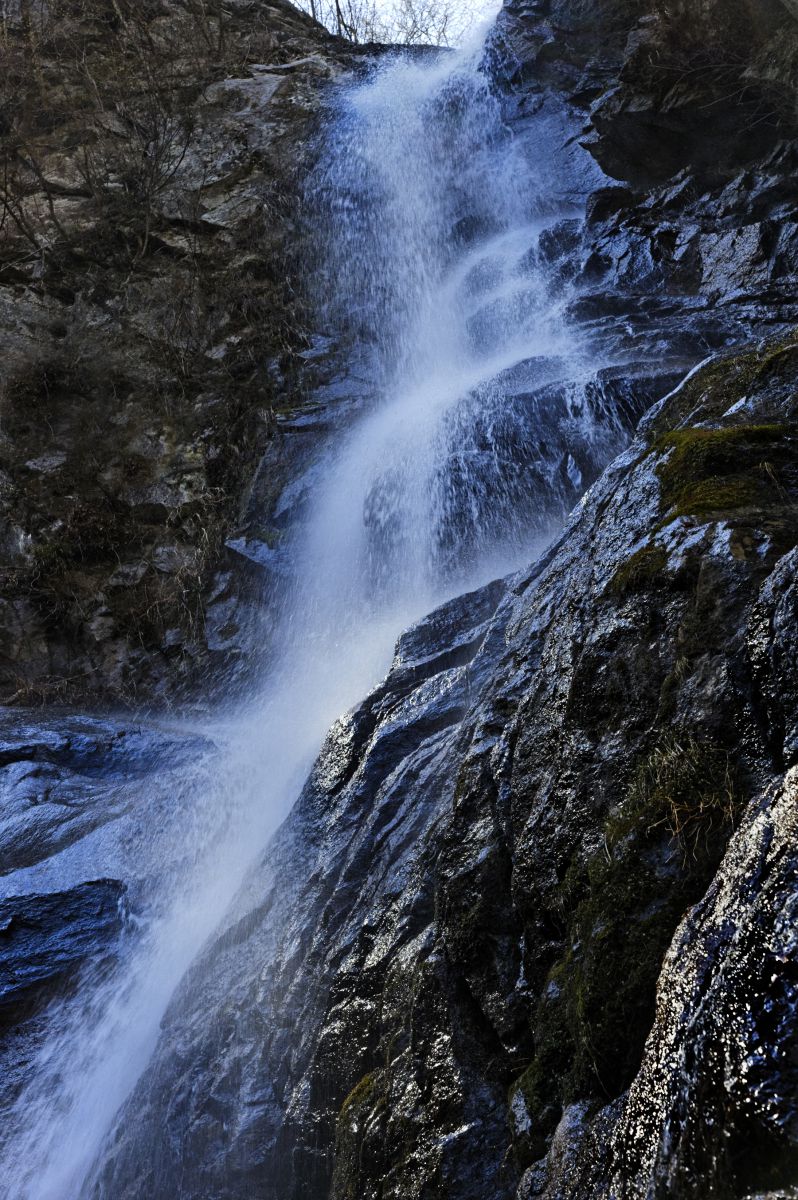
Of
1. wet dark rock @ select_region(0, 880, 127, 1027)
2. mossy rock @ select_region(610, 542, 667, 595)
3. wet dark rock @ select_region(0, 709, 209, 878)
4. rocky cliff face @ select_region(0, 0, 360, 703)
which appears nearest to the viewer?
mossy rock @ select_region(610, 542, 667, 595)

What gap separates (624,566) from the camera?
3350 mm

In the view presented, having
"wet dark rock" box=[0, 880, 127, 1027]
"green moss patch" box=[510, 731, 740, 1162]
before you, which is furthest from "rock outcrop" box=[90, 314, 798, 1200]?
"wet dark rock" box=[0, 880, 127, 1027]

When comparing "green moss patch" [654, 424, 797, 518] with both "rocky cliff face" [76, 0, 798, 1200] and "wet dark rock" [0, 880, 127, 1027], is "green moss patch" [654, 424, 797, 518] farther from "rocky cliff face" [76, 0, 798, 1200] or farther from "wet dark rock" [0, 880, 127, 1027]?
"wet dark rock" [0, 880, 127, 1027]

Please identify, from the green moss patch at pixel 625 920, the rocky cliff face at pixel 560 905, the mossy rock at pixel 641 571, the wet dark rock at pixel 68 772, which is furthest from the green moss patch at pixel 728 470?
the wet dark rock at pixel 68 772

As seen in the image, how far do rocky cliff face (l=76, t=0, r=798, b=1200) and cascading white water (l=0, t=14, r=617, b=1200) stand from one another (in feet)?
3.03

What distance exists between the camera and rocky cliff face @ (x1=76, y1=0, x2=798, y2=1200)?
5.77ft

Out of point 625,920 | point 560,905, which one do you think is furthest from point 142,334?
point 625,920

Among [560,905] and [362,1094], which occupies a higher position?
[560,905]

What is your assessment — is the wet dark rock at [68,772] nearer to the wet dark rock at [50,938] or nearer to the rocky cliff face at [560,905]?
the wet dark rock at [50,938]

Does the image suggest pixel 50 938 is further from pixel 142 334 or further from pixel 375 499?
pixel 142 334

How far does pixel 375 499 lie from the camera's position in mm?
10266

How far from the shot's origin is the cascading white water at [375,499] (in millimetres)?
5691

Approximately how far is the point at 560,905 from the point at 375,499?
7.92 metres

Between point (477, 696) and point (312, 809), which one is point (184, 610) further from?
point (477, 696)
